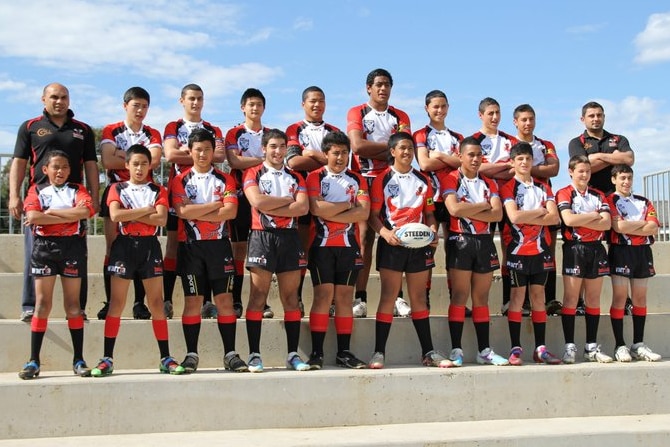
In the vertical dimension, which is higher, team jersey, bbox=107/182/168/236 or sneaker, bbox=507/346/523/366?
team jersey, bbox=107/182/168/236

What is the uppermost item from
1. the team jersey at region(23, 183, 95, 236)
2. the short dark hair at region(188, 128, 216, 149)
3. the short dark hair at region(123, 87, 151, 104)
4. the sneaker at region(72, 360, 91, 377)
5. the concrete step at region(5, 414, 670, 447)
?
the short dark hair at region(123, 87, 151, 104)

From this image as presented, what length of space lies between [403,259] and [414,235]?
11.1 inches

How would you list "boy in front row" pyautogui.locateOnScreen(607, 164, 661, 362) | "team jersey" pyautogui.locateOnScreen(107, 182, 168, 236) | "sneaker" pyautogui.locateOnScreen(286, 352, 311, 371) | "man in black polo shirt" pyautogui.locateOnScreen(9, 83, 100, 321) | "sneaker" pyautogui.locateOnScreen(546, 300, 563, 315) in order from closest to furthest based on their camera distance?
1. "team jersey" pyautogui.locateOnScreen(107, 182, 168, 236)
2. "sneaker" pyautogui.locateOnScreen(286, 352, 311, 371)
3. "man in black polo shirt" pyautogui.locateOnScreen(9, 83, 100, 321)
4. "boy in front row" pyautogui.locateOnScreen(607, 164, 661, 362)
5. "sneaker" pyautogui.locateOnScreen(546, 300, 563, 315)

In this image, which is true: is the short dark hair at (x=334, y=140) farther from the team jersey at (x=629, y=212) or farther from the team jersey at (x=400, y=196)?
the team jersey at (x=629, y=212)

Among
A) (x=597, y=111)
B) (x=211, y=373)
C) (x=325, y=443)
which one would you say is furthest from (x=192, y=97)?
(x=597, y=111)

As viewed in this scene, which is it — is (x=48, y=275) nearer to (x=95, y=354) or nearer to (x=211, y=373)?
(x=95, y=354)

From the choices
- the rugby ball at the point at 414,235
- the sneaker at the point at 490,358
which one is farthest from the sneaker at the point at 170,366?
the sneaker at the point at 490,358

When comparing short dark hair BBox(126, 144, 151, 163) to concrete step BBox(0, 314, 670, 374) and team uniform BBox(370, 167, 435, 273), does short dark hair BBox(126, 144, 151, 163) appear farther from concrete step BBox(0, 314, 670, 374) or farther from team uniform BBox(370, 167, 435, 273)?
team uniform BBox(370, 167, 435, 273)

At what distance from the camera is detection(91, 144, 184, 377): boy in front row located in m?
5.21

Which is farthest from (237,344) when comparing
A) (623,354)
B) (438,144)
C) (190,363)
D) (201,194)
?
(623,354)

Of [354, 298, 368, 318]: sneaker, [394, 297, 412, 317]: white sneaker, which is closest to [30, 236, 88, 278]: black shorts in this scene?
[354, 298, 368, 318]: sneaker

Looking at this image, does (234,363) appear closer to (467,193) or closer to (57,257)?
(57,257)

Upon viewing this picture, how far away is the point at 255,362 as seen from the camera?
5.37 meters

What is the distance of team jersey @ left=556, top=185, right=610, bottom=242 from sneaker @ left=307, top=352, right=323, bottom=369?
2455 mm
